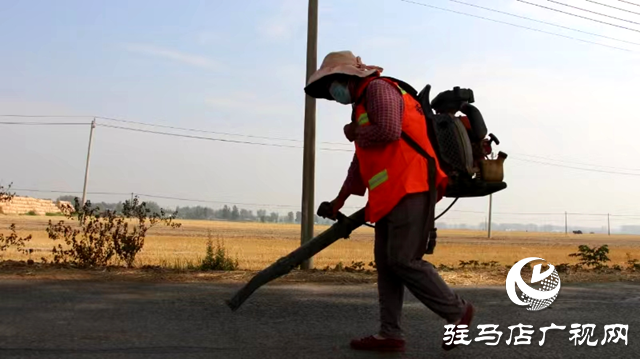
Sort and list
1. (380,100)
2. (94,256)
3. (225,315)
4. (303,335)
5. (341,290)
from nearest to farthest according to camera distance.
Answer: (380,100) → (303,335) → (225,315) → (341,290) → (94,256)

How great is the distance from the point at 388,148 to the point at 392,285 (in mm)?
879

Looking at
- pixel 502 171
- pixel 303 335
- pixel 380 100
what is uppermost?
pixel 380 100

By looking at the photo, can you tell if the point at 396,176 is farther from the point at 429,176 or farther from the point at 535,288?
the point at 535,288

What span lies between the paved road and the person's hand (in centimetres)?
124

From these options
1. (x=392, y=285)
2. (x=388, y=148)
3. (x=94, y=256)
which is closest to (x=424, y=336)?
(x=392, y=285)

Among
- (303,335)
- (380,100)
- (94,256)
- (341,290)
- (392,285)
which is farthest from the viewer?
(94,256)

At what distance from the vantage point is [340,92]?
3975mm

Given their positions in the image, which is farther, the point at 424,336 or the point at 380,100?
the point at 424,336

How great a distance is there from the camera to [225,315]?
503 centimetres

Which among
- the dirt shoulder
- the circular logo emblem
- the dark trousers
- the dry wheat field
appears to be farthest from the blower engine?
the dry wheat field

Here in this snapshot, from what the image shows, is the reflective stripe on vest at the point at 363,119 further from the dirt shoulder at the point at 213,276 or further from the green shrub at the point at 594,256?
the green shrub at the point at 594,256

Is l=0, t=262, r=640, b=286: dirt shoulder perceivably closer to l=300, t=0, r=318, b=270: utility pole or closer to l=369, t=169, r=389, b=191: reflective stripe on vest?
l=300, t=0, r=318, b=270: utility pole

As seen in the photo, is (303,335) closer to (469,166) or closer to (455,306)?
(455,306)

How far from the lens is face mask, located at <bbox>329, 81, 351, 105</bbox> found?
3.96m
